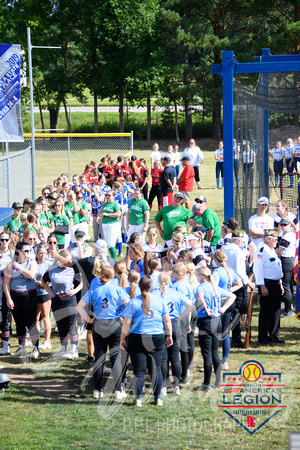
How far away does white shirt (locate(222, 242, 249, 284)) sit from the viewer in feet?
25.0

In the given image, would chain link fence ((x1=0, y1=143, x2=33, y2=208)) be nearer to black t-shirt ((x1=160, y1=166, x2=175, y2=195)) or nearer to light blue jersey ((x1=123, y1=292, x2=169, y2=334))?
black t-shirt ((x1=160, y1=166, x2=175, y2=195))

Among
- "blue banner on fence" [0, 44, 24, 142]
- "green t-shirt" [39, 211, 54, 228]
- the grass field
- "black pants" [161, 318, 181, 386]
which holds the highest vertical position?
"blue banner on fence" [0, 44, 24, 142]

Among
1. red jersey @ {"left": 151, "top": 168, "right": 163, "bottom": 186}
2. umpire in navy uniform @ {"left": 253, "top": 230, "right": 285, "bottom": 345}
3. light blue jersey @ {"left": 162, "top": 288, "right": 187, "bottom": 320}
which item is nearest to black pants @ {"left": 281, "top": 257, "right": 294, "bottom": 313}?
umpire in navy uniform @ {"left": 253, "top": 230, "right": 285, "bottom": 345}

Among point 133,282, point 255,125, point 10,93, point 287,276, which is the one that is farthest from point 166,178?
point 133,282

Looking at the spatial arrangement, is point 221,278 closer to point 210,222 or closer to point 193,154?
point 210,222

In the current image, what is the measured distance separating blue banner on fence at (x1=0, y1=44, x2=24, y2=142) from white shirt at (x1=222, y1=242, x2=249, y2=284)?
441cm

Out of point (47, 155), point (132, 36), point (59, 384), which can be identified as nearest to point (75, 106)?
point (132, 36)

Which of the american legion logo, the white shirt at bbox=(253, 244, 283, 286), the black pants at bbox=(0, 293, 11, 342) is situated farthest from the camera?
the black pants at bbox=(0, 293, 11, 342)

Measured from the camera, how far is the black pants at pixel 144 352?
6.11m

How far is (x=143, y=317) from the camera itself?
610cm

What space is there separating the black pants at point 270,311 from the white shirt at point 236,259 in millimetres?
438

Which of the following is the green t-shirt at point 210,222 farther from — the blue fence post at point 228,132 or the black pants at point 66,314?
the black pants at point 66,314

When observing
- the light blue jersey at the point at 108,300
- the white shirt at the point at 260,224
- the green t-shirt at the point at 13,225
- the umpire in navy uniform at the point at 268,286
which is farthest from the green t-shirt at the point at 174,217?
the light blue jersey at the point at 108,300

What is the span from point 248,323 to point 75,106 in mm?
49463
